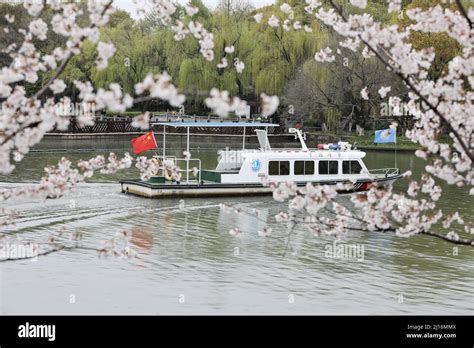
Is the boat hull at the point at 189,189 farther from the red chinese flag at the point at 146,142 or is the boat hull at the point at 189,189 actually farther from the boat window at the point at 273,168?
the red chinese flag at the point at 146,142

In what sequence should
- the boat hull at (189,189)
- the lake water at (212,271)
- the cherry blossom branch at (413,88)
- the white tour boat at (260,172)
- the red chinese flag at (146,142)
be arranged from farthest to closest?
the white tour boat at (260,172)
the boat hull at (189,189)
the red chinese flag at (146,142)
the lake water at (212,271)
the cherry blossom branch at (413,88)

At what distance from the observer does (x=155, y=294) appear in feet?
47.7

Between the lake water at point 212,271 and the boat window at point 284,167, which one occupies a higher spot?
the boat window at point 284,167

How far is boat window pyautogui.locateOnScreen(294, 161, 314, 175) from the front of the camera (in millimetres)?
28047

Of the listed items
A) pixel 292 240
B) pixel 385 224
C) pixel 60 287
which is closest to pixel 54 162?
pixel 292 240

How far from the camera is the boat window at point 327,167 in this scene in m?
28.5

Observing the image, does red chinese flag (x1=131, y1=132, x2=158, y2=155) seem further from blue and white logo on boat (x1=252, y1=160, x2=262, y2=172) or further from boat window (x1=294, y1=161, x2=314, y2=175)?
boat window (x1=294, y1=161, x2=314, y2=175)


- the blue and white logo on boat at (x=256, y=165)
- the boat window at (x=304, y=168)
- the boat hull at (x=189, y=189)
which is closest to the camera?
the boat hull at (x=189, y=189)

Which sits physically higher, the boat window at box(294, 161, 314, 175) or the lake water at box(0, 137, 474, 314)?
the boat window at box(294, 161, 314, 175)

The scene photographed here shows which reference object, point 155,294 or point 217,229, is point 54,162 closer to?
point 217,229

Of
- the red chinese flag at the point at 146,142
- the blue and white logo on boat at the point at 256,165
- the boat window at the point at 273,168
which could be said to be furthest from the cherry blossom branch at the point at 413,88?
the boat window at the point at 273,168

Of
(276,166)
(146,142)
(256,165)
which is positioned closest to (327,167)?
(276,166)

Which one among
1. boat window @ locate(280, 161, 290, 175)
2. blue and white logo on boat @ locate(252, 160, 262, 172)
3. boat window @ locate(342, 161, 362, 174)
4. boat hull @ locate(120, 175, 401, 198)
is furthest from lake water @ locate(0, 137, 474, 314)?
boat window @ locate(342, 161, 362, 174)

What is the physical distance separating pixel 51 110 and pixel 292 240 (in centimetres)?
1270
